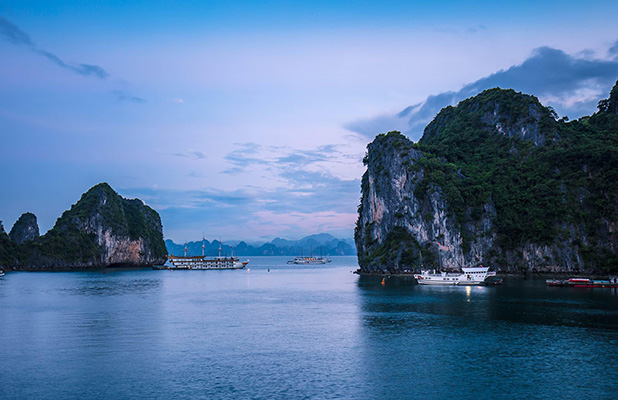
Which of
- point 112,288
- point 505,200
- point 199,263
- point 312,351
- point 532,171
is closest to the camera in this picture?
point 312,351

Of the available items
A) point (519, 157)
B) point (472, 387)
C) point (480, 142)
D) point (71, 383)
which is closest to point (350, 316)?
point (472, 387)

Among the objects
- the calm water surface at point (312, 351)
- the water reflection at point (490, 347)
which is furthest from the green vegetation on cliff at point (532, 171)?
the calm water surface at point (312, 351)

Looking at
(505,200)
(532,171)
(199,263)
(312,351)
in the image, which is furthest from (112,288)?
(532,171)

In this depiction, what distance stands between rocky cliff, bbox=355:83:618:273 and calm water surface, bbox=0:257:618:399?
67.9 metres

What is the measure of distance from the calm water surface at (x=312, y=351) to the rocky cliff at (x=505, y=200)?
223ft

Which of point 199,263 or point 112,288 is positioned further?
point 199,263

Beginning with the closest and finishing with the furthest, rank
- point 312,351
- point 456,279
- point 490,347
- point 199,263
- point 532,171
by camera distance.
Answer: point 312,351 → point 490,347 → point 456,279 → point 532,171 → point 199,263

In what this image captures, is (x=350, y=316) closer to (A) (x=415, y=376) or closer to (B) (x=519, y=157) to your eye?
(A) (x=415, y=376)

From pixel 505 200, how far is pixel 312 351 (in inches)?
4608

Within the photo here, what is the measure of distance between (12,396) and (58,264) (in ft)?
625

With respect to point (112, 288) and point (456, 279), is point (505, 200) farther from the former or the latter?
point (112, 288)

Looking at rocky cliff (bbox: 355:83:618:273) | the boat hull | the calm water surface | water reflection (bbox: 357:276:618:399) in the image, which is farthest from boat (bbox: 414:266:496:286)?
the boat hull

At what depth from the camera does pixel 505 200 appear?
138m

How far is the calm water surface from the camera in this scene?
27.2m
